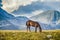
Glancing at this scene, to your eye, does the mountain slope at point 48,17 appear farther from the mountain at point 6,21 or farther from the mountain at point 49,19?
the mountain at point 6,21

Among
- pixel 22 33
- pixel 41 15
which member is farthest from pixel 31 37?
pixel 41 15

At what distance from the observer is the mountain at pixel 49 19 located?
1760mm

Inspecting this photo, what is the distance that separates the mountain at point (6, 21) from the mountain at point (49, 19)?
0.19 meters

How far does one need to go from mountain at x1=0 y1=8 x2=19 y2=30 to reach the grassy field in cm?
4

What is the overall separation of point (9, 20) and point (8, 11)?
0.28 ft

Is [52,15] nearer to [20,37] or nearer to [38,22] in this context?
[38,22]

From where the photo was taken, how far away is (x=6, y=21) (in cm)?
177

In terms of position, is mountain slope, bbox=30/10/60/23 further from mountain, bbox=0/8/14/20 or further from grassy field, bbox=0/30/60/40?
mountain, bbox=0/8/14/20

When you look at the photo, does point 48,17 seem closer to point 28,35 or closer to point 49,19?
point 49,19

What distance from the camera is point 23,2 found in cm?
180

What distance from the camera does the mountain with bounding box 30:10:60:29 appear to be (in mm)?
1760

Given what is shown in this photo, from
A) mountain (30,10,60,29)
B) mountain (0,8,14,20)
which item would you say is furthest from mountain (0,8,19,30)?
mountain (30,10,60,29)

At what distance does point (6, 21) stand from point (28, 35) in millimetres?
240

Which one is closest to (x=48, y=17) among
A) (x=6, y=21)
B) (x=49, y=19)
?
(x=49, y=19)
